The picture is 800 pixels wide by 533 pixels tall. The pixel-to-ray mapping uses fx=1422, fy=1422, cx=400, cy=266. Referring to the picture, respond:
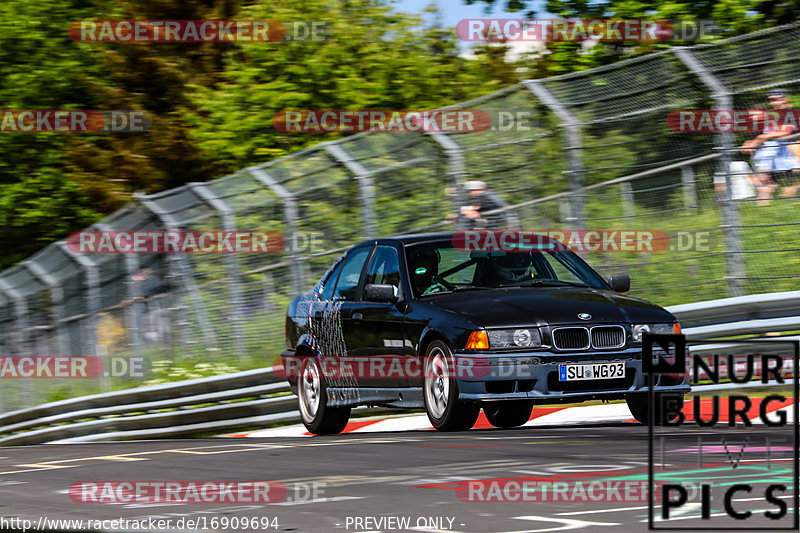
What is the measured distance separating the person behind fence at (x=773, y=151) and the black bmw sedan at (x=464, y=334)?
180 cm

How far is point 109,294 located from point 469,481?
13336 millimetres

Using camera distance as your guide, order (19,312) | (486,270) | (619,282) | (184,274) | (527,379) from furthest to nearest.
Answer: (19,312) < (184,274) < (486,270) < (619,282) < (527,379)

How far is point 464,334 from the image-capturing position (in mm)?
10266

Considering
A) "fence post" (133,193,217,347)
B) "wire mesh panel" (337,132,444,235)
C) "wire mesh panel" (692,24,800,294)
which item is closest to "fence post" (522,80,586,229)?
"wire mesh panel" (692,24,800,294)

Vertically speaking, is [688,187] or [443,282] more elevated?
[688,187]

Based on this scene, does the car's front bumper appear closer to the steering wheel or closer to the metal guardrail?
the metal guardrail

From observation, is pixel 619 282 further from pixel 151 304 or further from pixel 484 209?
pixel 151 304

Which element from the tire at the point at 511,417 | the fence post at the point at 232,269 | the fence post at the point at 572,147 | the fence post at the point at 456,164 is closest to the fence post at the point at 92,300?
the fence post at the point at 232,269

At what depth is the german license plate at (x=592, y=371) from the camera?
33.6ft

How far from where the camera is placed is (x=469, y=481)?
7.74 m

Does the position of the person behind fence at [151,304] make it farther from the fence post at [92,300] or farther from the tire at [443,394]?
the tire at [443,394]

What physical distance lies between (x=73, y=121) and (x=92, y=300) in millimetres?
13270

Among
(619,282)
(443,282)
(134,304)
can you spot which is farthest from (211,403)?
(619,282)

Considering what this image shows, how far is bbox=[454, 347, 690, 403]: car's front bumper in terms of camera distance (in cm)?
1016
